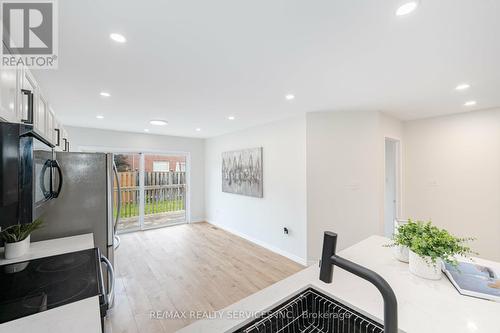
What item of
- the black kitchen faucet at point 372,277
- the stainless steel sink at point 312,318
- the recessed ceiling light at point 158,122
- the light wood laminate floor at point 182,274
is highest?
the recessed ceiling light at point 158,122

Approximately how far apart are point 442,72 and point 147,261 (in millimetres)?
4599

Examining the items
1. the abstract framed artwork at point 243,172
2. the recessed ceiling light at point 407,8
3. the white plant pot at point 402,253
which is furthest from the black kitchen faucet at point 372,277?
the abstract framed artwork at point 243,172

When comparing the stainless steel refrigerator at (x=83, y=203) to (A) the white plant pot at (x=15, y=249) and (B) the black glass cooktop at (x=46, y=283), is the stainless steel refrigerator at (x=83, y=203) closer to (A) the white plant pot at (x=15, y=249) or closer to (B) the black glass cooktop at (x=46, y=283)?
(A) the white plant pot at (x=15, y=249)

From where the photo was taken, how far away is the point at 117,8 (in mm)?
1165

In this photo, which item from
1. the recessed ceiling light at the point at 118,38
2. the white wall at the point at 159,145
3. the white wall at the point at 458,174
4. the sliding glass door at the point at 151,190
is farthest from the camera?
the sliding glass door at the point at 151,190

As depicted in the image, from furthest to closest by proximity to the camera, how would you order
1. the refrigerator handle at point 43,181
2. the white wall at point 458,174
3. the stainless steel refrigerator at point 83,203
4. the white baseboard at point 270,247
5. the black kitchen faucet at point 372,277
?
1. the white baseboard at point 270,247
2. the white wall at point 458,174
3. the stainless steel refrigerator at point 83,203
4. the refrigerator handle at point 43,181
5. the black kitchen faucet at point 372,277

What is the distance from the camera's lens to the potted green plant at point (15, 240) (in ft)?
4.85

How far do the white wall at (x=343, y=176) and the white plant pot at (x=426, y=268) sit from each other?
2044 mm

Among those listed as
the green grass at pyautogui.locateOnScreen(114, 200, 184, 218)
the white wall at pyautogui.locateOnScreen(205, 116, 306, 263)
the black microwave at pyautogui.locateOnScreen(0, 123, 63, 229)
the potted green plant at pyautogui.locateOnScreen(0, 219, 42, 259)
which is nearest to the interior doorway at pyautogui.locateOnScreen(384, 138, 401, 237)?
the white wall at pyautogui.locateOnScreen(205, 116, 306, 263)

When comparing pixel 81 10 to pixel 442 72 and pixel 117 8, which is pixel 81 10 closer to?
pixel 117 8

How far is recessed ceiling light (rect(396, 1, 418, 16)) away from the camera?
1.12m

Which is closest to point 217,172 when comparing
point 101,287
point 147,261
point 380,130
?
point 147,261

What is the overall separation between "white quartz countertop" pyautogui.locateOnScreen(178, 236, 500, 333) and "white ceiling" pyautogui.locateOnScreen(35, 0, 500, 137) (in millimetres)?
1541

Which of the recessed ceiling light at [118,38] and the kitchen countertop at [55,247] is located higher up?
the recessed ceiling light at [118,38]
